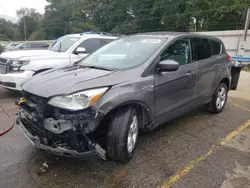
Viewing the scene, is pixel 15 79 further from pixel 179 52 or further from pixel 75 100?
pixel 179 52

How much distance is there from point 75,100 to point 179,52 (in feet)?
6.92

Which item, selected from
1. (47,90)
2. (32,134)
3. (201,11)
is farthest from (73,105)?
(201,11)

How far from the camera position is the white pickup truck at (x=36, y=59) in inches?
210

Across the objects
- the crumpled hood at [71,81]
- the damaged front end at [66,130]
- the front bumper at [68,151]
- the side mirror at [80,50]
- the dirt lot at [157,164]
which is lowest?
the dirt lot at [157,164]

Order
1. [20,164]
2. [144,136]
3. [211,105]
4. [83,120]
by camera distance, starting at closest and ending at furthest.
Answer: [83,120]
[20,164]
[144,136]
[211,105]

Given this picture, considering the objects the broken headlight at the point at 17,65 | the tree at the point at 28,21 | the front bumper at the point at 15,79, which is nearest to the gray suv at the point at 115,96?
the front bumper at the point at 15,79

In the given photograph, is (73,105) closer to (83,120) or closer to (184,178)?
(83,120)

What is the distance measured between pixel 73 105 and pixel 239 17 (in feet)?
95.5

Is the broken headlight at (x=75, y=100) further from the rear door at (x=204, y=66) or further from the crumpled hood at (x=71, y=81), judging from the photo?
the rear door at (x=204, y=66)

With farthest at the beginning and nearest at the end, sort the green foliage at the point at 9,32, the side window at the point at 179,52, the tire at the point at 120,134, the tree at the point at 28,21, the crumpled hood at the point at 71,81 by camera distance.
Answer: the green foliage at the point at 9,32 < the tree at the point at 28,21 < the side window at the point at 179,52 < the tire at the point at 120,134 < the crumpled hood at the point at 71,81

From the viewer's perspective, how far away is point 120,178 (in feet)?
8.77

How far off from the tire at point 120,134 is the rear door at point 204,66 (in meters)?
1.82

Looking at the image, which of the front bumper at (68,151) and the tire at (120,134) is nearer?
the front bumper at (68,151)

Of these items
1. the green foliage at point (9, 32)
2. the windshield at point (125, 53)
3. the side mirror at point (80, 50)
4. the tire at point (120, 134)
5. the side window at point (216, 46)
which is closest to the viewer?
the tire at point (120, 134)
